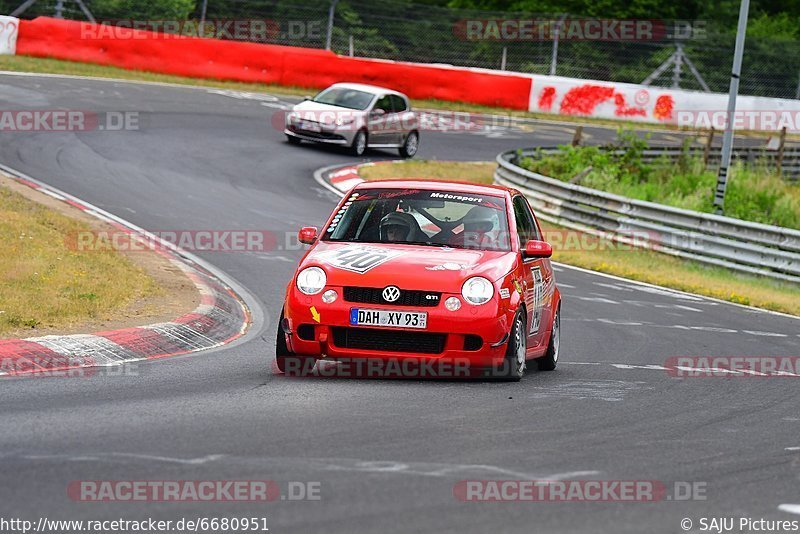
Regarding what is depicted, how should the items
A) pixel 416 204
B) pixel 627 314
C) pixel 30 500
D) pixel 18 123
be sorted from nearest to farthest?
pixel 30 500
pixel 416 204
pixel 627 314
pixel 18 123

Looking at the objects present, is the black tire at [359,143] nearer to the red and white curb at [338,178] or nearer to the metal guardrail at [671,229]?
the red and white curb at [338,178]

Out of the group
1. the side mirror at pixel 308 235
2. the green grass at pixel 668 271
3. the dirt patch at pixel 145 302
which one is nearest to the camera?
the side mirror at pixel 308 235

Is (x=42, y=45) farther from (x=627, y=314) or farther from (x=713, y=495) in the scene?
(x=713, y=495)

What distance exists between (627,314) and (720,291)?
416 cm

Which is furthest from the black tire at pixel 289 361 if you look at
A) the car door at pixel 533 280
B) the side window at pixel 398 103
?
the side window at pixel 398 103

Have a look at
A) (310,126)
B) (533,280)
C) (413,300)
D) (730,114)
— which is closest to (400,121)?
(310,126)

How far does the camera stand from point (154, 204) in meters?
20.0

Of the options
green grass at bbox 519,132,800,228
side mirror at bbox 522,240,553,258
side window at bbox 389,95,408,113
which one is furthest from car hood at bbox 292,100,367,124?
side mirror at bbox 522,240,553,258

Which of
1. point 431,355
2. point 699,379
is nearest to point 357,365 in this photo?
point 431,355

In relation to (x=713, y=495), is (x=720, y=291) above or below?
below

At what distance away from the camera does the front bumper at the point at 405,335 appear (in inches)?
350

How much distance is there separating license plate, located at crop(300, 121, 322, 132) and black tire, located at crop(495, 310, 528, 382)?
1984 centimetres

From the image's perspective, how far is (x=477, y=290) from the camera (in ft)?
29.6

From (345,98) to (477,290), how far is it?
21538 mm
